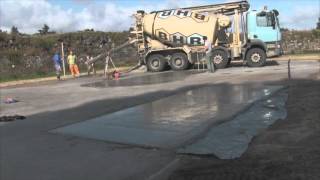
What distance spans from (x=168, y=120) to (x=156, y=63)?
2094cm

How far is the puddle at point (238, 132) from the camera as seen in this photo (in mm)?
9305

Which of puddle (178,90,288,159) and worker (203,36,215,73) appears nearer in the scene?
puddle (178,90,288,159)

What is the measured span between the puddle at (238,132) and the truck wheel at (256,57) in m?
15.8

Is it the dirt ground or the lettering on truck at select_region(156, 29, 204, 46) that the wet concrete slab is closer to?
the dirt ground

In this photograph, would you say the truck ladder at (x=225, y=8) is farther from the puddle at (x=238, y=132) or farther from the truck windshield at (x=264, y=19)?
the puddle at (x=238, y=132)

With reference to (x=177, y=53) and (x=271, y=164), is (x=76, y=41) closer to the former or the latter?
(x=177, y=53)

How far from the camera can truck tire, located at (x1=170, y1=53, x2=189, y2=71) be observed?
32500 mm

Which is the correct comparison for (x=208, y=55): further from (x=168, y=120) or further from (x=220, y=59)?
(x=168, y=120)

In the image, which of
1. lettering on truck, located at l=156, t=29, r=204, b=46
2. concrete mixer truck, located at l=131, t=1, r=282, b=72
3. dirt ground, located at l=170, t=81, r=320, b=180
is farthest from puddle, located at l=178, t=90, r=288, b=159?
lettering on truck, located at l=156, t=29, r=204, b=46

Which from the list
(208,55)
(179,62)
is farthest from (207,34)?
(208,55)

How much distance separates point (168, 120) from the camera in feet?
41.5

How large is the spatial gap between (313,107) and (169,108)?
11.7ft

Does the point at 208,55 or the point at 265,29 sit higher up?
the point at 265,29

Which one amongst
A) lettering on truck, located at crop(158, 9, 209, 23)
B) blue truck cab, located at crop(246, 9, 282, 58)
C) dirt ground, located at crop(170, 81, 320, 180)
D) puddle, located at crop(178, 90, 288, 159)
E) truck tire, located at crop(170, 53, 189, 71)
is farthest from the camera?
truck tire, located at crop(170, 53, 189, 71)
